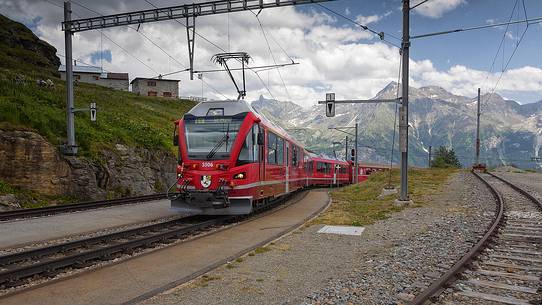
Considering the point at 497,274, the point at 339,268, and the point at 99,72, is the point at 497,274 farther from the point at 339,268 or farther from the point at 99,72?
the point at 99,72

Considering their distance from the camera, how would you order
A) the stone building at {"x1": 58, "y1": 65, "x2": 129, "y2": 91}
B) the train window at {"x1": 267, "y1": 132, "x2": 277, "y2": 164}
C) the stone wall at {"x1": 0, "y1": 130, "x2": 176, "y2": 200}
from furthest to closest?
the stone building at {"x1": 58, "y1": 65, "x2": 129, "y2": 91}, the stone wall at {"x1": 0, "y1": 130, "x2": 176, "y2": 200}, the train window at {"x1": 267, "y1": 132, "x2": 277, "y2": 164}

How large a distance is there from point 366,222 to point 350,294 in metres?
7.58

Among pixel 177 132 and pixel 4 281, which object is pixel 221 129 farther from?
pixel 4 281

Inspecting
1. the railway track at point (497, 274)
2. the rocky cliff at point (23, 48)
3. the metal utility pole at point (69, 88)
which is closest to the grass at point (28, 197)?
the metal utility pole at point (69, 88)

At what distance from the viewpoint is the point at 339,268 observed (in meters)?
7.94

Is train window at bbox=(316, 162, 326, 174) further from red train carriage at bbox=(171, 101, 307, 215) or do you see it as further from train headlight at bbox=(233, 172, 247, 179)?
train headlight at bbox=(233, 172, 247, 179)

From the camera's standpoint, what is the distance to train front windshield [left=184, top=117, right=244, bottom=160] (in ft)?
46.0

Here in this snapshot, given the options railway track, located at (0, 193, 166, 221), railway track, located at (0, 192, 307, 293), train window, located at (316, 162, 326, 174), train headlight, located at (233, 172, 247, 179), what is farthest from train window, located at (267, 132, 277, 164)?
train window, located at (316, 162, 326, 174)

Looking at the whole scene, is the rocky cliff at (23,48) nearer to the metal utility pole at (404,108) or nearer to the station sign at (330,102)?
the station sign at (330,102)

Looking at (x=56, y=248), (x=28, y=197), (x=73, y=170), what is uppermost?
(x=73, y=170)

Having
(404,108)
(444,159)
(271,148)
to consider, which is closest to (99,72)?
(271,148)

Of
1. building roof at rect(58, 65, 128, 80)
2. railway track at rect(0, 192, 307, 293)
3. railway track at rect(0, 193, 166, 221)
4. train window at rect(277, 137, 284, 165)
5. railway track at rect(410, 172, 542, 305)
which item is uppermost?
building roof at rect(58, 65, 128, 80)

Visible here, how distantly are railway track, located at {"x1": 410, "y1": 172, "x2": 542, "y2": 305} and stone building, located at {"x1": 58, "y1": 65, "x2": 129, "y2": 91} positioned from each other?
81.1 metres

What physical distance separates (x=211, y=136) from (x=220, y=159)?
0.90 m
